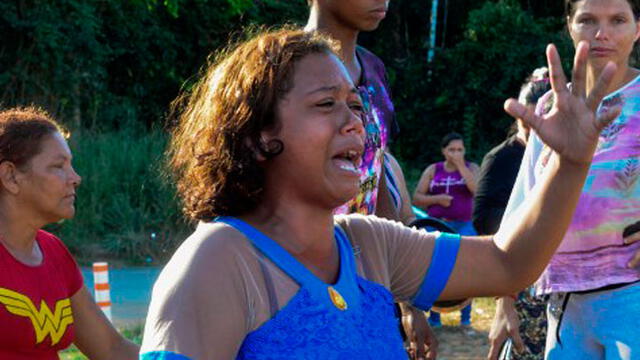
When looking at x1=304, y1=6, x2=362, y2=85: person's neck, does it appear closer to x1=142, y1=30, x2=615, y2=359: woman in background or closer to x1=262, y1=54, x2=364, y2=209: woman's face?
x1=142, y1=30, x2=615, y2=359: woman in background

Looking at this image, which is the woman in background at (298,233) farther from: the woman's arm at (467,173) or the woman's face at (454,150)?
the woman's face at (454,150)

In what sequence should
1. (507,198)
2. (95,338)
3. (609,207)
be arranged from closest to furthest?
(609,207) → (95,338) → (507,198)

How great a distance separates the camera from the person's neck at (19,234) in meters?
3.83

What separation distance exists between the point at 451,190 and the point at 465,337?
1.72m

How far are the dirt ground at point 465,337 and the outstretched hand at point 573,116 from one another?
19.1ft

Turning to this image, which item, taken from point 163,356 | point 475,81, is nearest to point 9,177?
point 163,356

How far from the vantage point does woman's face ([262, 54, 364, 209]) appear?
234 cm

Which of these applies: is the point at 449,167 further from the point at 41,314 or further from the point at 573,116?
the point at 573,116

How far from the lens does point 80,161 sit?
14.3 metres

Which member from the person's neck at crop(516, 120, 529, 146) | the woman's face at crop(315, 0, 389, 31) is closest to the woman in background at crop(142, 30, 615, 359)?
the woman's face at crop(315, 0, 389, 31)

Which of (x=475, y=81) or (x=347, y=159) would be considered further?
(x=475, y=81)

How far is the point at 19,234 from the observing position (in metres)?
3.88

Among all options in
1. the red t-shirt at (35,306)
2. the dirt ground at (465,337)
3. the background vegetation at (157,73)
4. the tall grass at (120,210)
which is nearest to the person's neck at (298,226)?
the red t-shirt at (35,306)

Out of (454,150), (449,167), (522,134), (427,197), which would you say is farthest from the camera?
(449,167)
